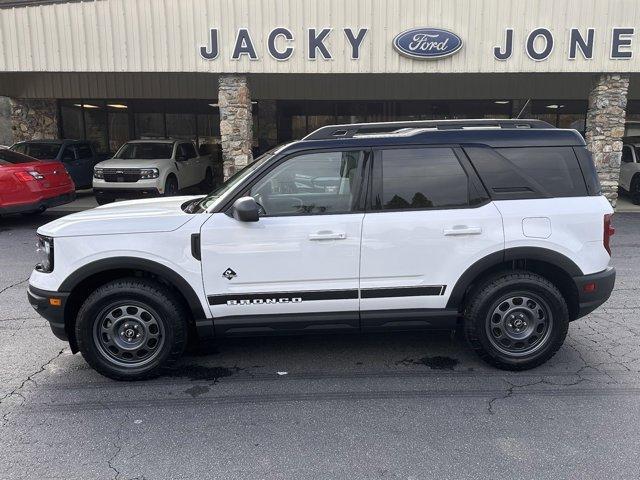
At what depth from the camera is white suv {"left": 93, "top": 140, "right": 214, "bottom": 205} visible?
1295 cm

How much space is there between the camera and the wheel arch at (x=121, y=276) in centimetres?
383

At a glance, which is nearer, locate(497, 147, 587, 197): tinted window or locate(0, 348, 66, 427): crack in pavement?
locate(0, 348, 66, 427): crack in pavement

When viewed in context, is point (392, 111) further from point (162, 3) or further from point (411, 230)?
point (411, 230)

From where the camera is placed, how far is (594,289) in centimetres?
407

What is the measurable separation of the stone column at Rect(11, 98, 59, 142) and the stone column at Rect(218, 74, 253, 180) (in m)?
8.07

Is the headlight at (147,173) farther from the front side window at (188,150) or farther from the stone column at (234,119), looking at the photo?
the front side window at (188,150)

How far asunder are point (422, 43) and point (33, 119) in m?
12.8

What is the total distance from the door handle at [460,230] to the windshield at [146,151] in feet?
37.8

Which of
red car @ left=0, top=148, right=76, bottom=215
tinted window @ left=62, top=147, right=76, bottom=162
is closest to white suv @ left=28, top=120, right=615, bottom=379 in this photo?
red car @ left=0, top=148, right=76, bottom=215

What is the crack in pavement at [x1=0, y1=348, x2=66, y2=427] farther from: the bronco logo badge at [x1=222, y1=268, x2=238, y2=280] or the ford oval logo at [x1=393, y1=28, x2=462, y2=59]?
the ford oval logo at [x1=393, y1=28, x2=462, y2=59]

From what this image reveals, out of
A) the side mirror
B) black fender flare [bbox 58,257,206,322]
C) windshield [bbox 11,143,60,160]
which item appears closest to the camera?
the side mirror

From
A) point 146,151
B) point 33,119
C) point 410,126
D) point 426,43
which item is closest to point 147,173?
point 146,151

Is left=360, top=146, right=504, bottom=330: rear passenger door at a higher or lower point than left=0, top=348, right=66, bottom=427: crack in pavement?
higher

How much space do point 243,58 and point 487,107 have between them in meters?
10.4
